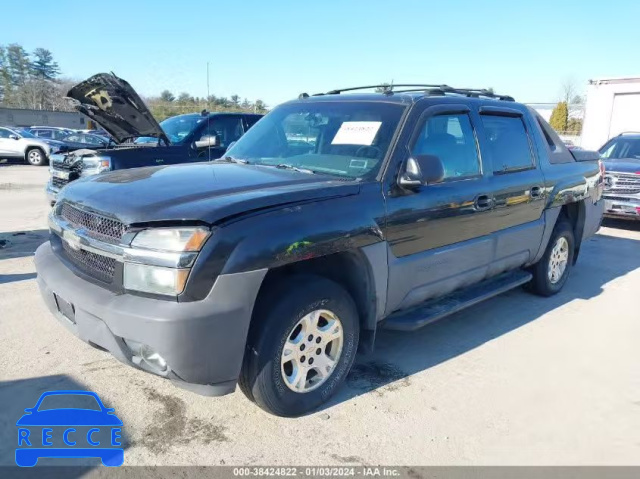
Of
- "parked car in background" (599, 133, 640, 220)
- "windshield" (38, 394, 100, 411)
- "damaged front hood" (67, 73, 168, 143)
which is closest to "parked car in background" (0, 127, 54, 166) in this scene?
"damaged front hood" (67, 73, 168, 143)

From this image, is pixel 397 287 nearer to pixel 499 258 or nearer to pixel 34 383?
pixel 499 258

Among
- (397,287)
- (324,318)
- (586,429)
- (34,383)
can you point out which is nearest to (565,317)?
(586,429)

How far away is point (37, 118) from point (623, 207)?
50.5m

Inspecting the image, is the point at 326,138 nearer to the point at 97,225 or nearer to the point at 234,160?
the point at 234,160

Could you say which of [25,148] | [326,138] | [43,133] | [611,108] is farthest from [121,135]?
[611,108]

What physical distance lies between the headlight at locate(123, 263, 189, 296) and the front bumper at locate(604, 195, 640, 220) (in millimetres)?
8892

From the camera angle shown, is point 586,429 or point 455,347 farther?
point 455,347

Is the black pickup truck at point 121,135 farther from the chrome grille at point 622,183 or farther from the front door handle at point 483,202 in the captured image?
the chrome grille at point 622,183

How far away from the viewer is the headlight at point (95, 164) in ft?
23.6

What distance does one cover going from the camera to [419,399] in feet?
11.1

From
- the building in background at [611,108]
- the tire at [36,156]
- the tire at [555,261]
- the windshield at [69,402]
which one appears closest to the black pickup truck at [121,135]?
the tire at [555,261]

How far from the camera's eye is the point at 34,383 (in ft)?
11.0

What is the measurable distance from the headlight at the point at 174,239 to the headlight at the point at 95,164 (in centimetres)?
504

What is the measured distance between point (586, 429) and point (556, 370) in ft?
2.53
